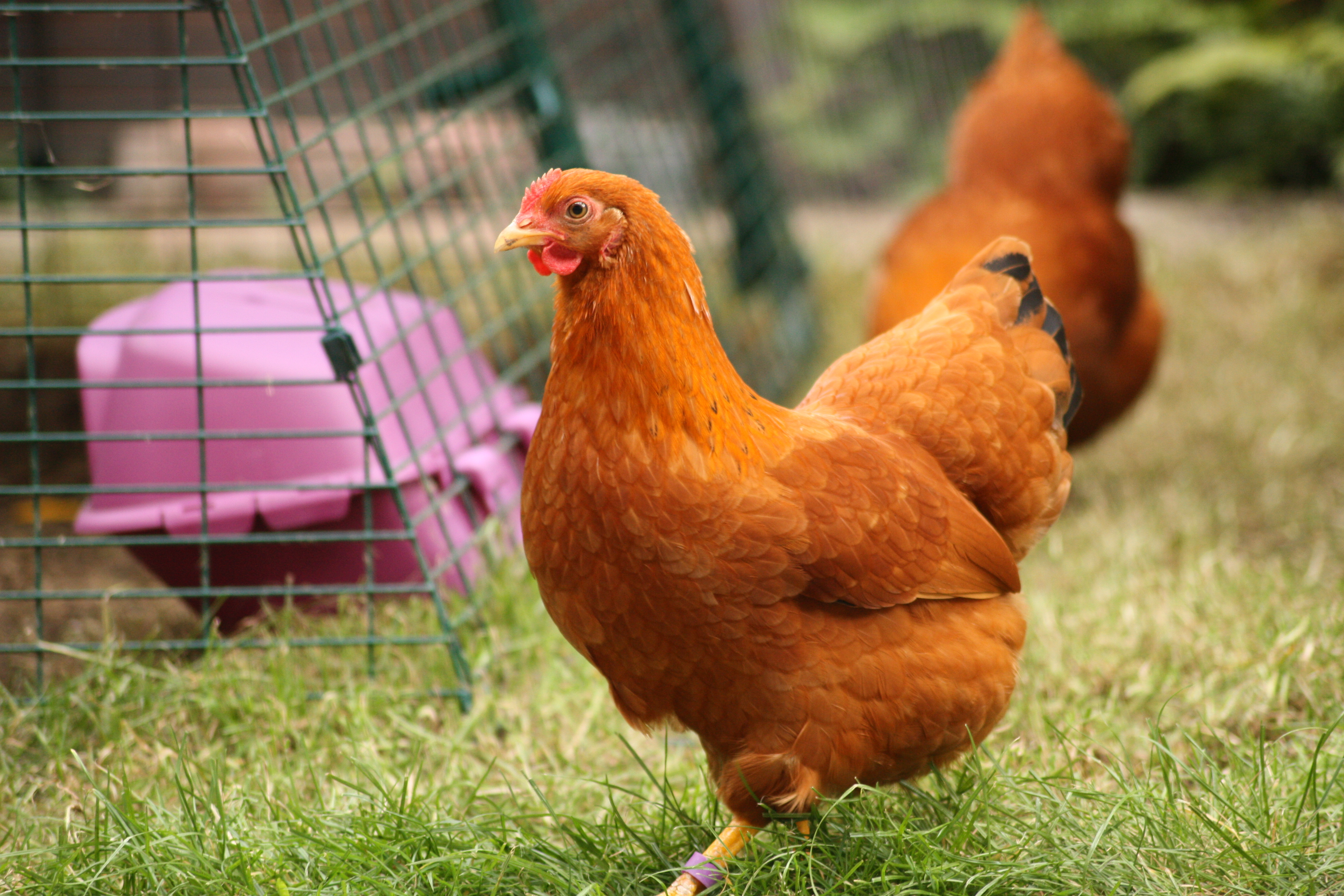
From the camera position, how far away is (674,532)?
1.85m

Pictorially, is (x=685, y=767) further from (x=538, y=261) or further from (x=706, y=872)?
(x=538, y=261)

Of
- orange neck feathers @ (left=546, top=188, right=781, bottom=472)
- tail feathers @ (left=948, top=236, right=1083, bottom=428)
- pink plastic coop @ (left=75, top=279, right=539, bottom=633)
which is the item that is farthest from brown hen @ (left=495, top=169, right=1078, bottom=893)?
pink plastic coop @ (left=75, top=279, right=539, bottom=633)

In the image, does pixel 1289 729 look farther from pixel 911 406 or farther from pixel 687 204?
pixel 687 204

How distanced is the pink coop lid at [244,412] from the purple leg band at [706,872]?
4.39 ft

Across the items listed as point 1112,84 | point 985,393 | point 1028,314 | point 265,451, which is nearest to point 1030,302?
point 1028,314

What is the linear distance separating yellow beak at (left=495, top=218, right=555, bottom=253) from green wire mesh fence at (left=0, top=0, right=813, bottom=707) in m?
0.90

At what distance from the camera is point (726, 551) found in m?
1.86

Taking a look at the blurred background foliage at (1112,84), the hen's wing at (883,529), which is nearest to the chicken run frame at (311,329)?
the hen's wing at (883,529)

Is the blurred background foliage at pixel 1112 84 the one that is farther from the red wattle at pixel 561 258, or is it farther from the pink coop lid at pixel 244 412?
the red wattle at pixel 561 258

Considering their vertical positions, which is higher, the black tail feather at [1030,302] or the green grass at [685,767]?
the black tail feather at [1030,302]

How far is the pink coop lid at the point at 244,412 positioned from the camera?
9.76ft

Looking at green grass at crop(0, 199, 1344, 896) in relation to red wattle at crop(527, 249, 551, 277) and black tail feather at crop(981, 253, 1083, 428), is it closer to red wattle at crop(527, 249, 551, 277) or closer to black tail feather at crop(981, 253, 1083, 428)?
black tail feather at crop(981, 253, 1083, 428)

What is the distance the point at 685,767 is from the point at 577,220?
1350 mm

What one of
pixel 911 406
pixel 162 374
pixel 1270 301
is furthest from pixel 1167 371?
pixel 162 374
